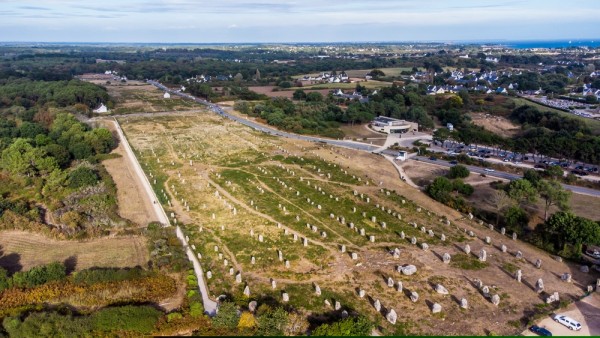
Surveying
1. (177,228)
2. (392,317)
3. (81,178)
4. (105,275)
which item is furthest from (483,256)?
(81,178)

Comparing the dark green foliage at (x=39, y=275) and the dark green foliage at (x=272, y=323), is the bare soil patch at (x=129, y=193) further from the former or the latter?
the dark green foliage at (x=272, y=323)

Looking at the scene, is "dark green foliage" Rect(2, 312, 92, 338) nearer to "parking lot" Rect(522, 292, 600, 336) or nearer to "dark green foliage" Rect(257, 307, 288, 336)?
"dark green foliage" Rect(257, 307, 288, 336)

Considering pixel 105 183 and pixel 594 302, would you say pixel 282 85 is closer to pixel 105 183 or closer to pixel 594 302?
pixel 105 183

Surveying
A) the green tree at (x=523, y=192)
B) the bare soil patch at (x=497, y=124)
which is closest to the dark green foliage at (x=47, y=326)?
the green tree at (x=523, y=192)

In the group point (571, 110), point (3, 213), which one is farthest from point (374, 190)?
point (571, 110)

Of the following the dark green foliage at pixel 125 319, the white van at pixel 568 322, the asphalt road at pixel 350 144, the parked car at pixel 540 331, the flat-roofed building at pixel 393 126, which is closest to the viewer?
the parked car at pixel 540 331

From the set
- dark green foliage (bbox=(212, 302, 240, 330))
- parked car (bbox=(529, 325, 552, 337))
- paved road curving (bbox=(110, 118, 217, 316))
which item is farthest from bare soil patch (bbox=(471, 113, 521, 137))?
dark green foliage (bbox=(212, 302, 240, 330))

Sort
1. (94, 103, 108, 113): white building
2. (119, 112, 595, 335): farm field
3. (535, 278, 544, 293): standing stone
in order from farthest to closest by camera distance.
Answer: (94, 103, 108, 113): white building < (535, 278, 544, 293): standing stone < (119, 112, 595, 335): farm field
